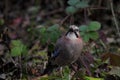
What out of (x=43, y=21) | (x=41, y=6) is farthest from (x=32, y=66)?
(x=41, y=6)

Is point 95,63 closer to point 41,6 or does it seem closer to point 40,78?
point 40,78

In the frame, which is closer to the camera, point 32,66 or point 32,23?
point 32,66

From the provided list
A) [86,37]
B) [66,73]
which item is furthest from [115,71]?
[86,37]

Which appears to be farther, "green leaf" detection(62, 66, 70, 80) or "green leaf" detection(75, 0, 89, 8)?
"green leaf" detection(75, 0, 89, 8)

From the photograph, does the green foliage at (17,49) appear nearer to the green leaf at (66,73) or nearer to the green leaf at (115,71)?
the green leaf at (66,73)

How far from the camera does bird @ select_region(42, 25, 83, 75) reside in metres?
4.27

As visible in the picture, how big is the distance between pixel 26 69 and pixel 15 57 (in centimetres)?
40

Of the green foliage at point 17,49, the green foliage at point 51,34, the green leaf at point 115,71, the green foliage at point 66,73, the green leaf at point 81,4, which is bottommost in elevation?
the green foliage at point 66,73

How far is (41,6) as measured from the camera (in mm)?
8547

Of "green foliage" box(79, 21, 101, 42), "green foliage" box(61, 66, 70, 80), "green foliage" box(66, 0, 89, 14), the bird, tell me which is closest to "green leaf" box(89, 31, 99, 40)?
"green foliage" box(79, 21, 101, 42)

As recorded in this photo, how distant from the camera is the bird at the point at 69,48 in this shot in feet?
14.0

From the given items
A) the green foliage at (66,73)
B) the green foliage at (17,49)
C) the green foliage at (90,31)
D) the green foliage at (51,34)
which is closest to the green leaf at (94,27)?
A: the green foliage at (90,31)

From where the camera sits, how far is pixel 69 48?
429cm

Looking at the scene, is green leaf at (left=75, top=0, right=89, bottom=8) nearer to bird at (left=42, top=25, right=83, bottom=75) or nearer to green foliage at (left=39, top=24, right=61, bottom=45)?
green foliage at (left=39, top=24, right=61, bottom=45)
